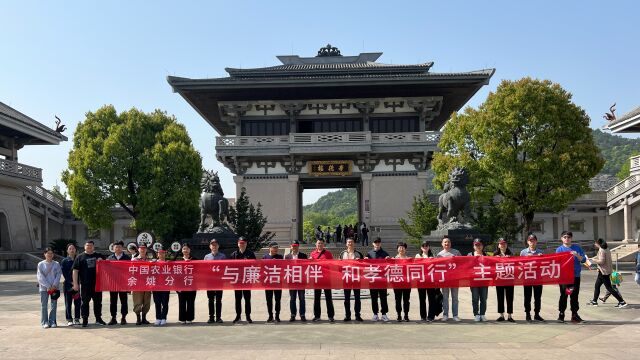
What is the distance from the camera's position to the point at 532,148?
1102 inches

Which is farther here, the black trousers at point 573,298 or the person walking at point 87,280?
the person walking at point 87,280

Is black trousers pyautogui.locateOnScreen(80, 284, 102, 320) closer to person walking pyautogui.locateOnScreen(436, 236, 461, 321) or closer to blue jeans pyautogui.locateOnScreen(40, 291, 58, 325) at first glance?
blue jeans pyautogui.locateOnScreen(40, 291, 58, 325)

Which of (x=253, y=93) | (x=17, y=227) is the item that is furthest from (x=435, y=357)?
(x=17, y=227)

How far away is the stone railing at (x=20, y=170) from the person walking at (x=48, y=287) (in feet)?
87.7

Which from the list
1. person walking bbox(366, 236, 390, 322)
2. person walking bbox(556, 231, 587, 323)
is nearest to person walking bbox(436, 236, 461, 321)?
person walking bbox(366, 236, 390, 322)

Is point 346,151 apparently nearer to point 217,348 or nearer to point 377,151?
point 377,151

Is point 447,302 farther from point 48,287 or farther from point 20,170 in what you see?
point 20,170

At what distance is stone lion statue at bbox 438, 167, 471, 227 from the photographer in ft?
58.6

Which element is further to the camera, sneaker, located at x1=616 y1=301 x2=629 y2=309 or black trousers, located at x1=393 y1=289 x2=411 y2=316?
sneaker, located at x1=616 y1=301 x2=629 y2=309

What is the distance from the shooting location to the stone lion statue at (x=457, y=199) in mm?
17859

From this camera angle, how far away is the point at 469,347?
29.5 feet

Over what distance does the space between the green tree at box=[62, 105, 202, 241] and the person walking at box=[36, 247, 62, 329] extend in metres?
23.9

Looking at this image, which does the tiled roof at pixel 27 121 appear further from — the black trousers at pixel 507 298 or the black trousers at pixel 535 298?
the black trousers at pixel 535 298

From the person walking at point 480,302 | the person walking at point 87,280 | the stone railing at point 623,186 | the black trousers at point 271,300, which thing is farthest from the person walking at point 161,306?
the stone railing at point 623,186
